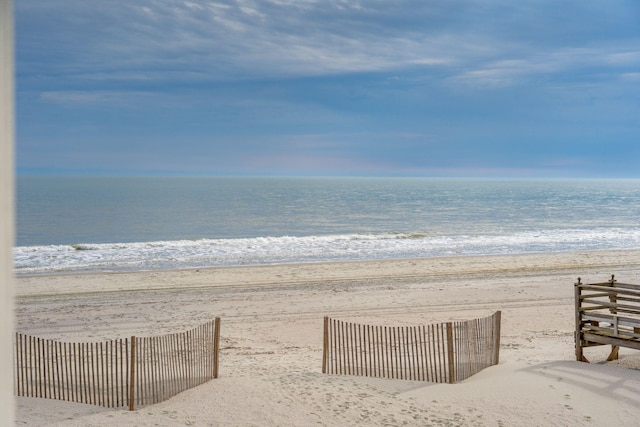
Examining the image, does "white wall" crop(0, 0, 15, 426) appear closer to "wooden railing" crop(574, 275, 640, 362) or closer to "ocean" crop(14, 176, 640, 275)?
"wooden railing" crop(574, 275, 640, 362)

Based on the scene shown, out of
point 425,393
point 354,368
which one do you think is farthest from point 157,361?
point 425,393

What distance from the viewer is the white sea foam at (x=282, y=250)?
36850mm

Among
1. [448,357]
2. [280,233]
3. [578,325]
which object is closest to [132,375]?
[448,357]

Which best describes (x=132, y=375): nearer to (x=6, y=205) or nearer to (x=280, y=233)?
(x=6, y=205)

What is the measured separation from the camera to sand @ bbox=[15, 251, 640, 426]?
10633mm

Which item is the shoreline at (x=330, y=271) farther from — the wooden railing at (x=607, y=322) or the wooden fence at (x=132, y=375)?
the wooden railing at (x=607, y=322)

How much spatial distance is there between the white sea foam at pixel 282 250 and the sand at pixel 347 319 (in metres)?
4.07

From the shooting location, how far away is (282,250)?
4400 cm

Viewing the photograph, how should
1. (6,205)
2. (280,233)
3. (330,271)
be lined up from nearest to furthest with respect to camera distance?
(6,205) < (330,271) < (280,233)

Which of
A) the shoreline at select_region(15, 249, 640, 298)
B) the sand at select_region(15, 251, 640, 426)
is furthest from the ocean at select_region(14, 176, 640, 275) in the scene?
the sand at select_region(15, 251, 640, 426)

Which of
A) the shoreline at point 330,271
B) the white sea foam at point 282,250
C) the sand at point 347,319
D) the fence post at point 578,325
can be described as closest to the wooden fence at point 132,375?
the sand at point 347,319

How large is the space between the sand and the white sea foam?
4.07 meters

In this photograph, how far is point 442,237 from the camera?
56.3 m

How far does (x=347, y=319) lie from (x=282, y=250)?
23491 millimetres
